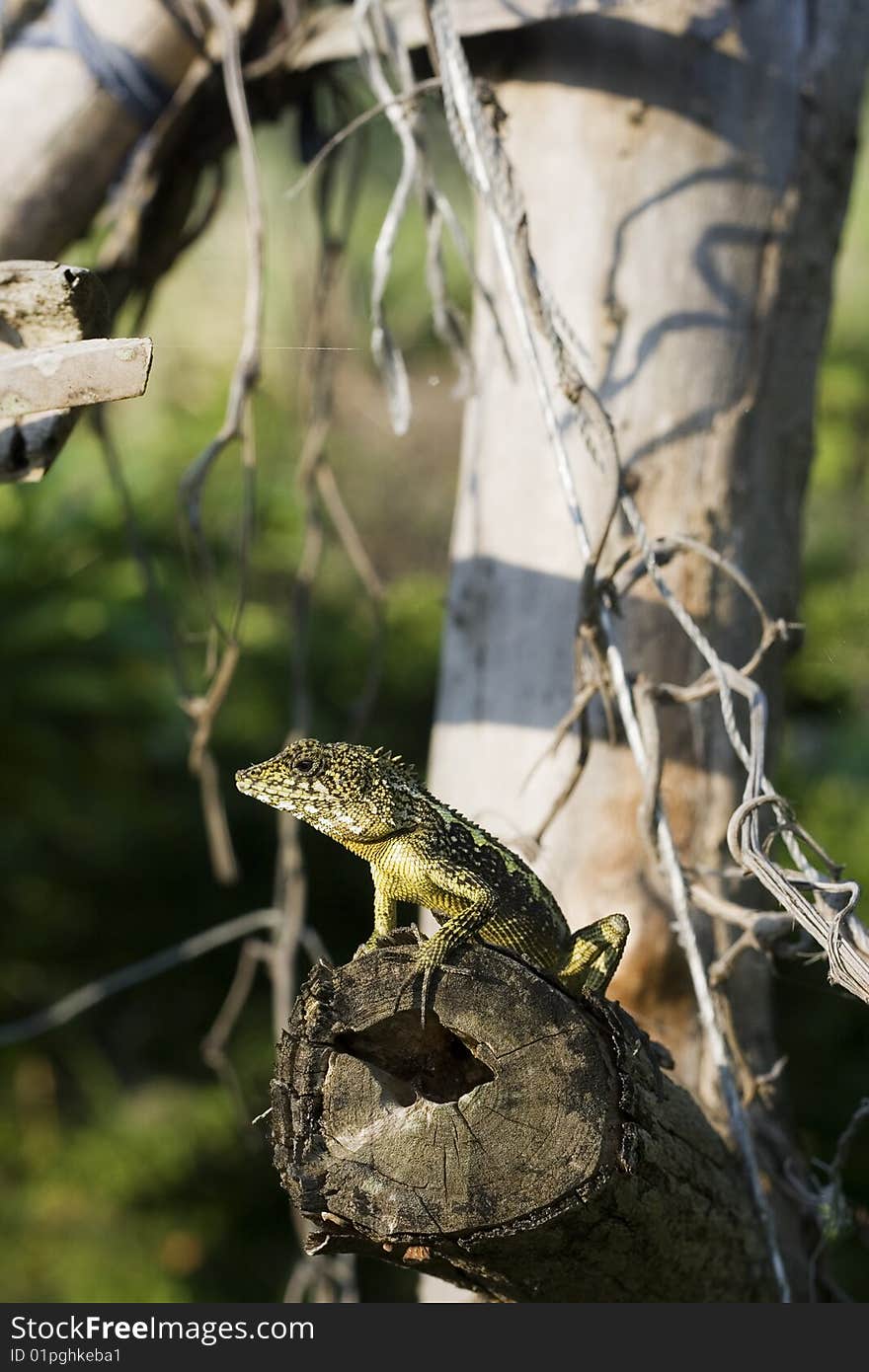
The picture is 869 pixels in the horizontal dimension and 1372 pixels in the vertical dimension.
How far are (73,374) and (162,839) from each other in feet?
8.41

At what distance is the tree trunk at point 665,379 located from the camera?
73.5 inches

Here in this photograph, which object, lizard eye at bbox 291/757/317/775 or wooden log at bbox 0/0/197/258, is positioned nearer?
lizard eye at bbox 291/757/317/775

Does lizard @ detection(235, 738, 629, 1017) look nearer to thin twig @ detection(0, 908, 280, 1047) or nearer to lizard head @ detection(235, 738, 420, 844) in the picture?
lizard head @ detection(235, 738, 420, 844)

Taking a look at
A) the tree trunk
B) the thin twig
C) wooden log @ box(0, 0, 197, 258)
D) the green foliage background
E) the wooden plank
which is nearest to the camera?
the wooden plank

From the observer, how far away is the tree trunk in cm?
187

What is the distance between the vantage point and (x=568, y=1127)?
1201 millimetres

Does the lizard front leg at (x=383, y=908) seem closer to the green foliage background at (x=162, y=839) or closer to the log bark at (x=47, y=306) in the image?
the log bark at (x=47, y=306)

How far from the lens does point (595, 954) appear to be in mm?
1472

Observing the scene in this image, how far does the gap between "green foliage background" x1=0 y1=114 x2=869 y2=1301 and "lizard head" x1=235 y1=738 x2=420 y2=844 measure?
154 cm

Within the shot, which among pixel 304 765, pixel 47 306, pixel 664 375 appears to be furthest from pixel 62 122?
pixel 304 765

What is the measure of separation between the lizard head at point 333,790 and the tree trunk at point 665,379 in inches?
20.0

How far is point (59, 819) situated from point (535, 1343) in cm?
237

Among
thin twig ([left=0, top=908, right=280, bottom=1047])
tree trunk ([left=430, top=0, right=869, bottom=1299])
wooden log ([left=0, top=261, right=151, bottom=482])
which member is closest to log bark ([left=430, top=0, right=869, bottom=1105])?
tree trunk ([left=430, top=0, right=869, bottom=1299])

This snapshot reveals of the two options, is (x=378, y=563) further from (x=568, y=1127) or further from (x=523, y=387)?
(x=568, y=1127)
